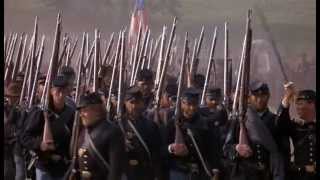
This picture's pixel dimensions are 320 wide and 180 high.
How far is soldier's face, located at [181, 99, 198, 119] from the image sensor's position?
4.23 metres

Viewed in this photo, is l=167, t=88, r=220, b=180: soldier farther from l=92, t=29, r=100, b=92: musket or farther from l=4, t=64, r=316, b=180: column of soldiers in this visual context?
l=92, t=29, r=100, b=92: musket

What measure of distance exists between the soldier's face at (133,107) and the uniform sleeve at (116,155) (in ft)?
1.26

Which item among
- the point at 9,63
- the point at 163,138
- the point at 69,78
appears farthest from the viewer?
the point at 9,63

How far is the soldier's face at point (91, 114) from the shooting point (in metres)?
3.87

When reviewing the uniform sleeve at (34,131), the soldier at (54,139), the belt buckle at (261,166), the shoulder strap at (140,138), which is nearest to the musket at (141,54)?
the shoulder strap at (140,138)

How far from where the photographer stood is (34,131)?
13.6 feet

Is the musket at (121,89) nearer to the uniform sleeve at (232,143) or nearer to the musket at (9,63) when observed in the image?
the uniform sleeve at (232,143)

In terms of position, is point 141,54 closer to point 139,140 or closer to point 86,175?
point 139,140

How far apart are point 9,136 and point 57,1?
1112mm

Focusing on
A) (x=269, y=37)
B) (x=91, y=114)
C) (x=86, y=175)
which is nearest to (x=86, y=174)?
(x=86, y=175)

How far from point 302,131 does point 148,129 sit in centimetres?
105

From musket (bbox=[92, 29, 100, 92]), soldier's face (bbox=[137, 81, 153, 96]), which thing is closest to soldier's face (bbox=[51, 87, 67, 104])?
musket (bbox=[92, 29, 100, 92])

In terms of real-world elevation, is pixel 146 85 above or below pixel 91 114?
above
